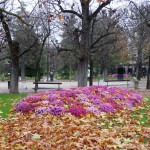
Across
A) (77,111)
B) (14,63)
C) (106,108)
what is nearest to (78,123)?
(77,111)

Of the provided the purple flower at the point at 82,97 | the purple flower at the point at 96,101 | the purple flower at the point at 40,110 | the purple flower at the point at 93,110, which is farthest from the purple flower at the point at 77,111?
the purple flower at the point at 82,97

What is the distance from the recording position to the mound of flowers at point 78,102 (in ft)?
32.2

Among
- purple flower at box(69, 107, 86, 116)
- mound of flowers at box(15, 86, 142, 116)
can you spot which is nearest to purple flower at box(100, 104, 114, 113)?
mound of flowers at box(15, 86, 142, 116)

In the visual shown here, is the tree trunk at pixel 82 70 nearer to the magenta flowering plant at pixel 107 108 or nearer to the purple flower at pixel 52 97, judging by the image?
the purple flower at pixel 52 97

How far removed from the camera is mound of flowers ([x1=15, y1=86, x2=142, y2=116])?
32.2 feet

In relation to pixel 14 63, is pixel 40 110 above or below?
below

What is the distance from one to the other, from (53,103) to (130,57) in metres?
40.2

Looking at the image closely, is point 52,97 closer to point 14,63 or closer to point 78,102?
point 78,102

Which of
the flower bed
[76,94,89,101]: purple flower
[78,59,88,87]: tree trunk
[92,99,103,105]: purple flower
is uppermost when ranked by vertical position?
[78,59,88,87]: tree trunk

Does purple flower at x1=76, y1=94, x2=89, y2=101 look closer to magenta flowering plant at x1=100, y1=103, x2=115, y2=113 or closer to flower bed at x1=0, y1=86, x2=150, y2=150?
flower bed at x1=0, y1=86, x2=150, y2=150

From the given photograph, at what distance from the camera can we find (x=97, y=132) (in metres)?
6.87

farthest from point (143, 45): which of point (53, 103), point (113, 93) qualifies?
point (53, 103)

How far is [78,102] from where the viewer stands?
10.9m

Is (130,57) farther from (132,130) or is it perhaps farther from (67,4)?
(132,130)
